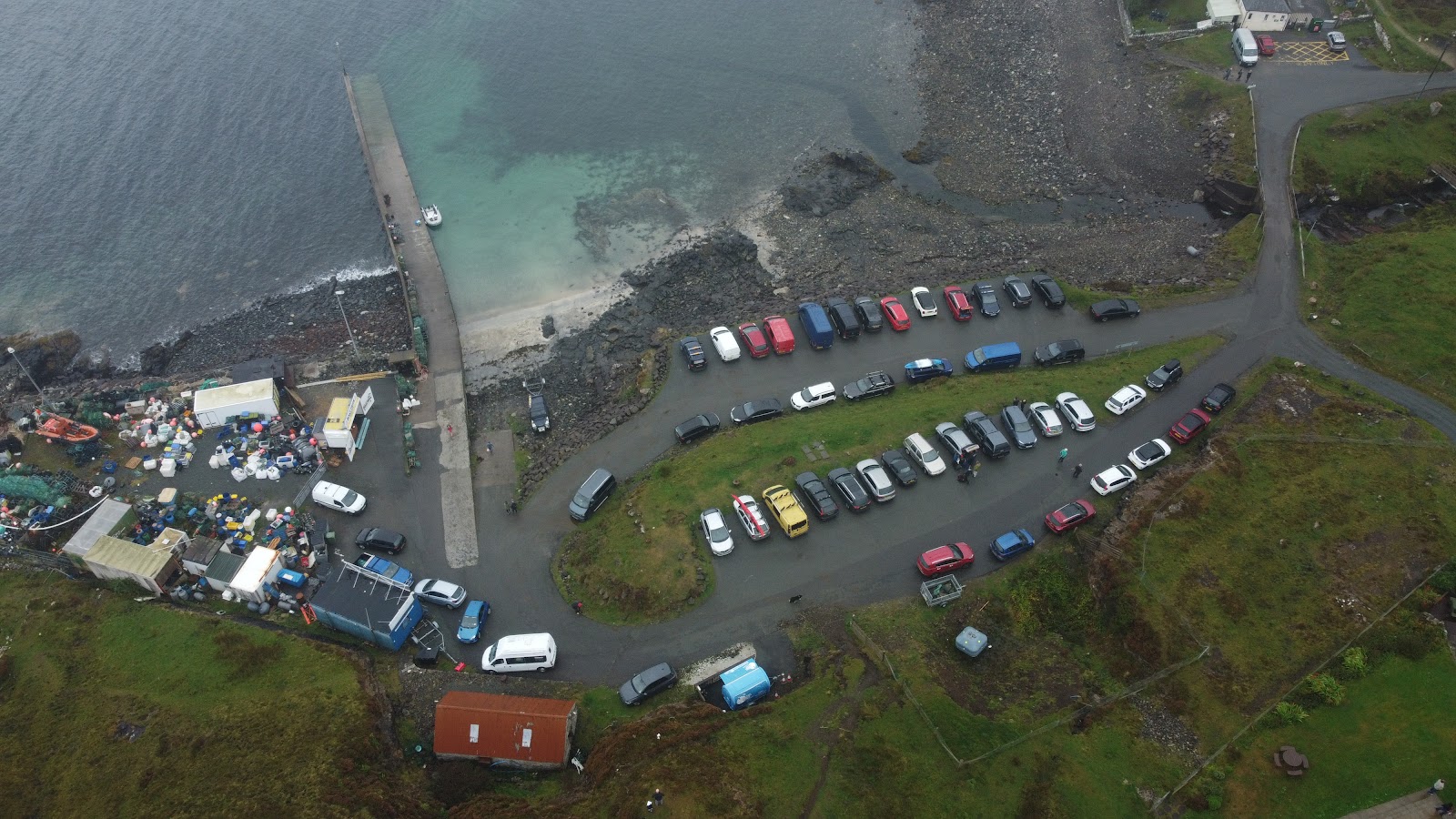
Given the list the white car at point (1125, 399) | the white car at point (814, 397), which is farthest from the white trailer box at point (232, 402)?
the white car at point (1125, 399)

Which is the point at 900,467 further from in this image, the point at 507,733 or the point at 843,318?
the point at 507,733

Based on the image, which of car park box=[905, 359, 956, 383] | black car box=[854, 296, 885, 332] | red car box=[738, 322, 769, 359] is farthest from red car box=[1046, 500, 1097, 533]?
red car box=[738, 322, 769, 359]

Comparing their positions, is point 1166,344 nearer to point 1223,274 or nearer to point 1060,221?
point 1223,274

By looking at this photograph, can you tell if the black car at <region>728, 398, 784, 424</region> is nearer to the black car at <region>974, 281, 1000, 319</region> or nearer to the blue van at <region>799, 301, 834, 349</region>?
the blue van at <region>799, 301, 834, 349</region>

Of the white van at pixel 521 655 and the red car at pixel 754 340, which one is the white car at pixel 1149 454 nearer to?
the red car at pixel 754 340

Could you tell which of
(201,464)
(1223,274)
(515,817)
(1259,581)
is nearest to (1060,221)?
(1223,274)

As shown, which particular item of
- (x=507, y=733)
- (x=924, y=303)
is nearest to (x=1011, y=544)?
(x=924, y=303)

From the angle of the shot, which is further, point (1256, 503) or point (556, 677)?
point (1256, 503)
